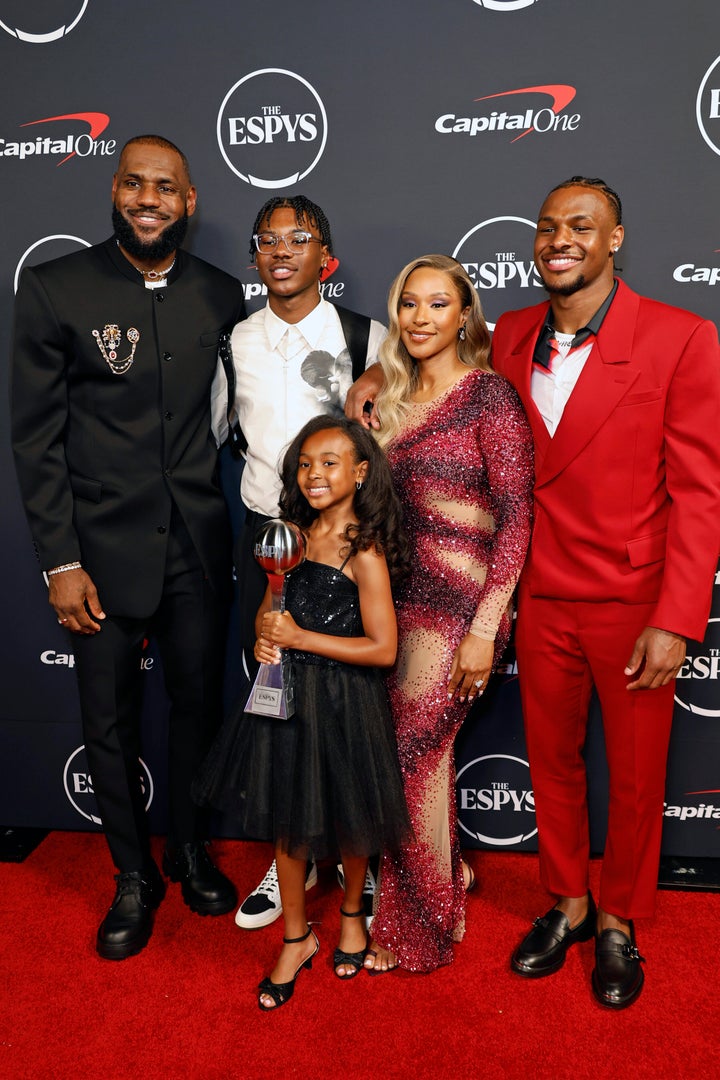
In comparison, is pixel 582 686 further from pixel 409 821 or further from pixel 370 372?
pixel 370 372

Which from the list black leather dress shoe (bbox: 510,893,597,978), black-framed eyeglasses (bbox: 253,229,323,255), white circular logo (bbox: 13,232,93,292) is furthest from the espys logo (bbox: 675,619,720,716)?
white circular logo (bbox: 13,232,93,292)

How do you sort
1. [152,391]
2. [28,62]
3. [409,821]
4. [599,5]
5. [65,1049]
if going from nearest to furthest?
[65,1049], [409,821], [152,391], [599,5], [28,62]

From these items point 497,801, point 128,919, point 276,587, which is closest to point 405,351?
point 276,587

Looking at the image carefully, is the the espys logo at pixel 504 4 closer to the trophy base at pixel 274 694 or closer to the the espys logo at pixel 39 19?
the the espys logo at pixel 39 19

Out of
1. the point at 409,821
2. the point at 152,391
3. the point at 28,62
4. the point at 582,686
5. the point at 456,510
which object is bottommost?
the point at 409,821

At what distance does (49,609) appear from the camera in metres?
3.43

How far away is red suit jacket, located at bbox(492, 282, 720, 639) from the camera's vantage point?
233 cm

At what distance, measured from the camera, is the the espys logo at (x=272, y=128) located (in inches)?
120

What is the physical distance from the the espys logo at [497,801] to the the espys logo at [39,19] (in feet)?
9.95

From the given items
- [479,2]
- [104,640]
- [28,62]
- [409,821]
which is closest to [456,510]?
[409,821]

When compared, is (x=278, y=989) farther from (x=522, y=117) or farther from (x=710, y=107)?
(x=710, y=107)

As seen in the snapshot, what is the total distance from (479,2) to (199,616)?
88.4 inches

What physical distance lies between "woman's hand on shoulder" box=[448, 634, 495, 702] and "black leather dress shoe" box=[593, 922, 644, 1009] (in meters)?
0.85

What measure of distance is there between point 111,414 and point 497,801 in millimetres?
1999
